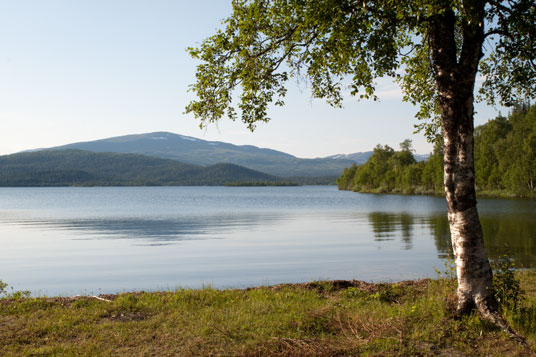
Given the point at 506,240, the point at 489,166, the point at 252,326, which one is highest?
the point at 489,166

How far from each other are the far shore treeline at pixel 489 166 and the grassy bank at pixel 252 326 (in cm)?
5164

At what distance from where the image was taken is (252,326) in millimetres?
8047

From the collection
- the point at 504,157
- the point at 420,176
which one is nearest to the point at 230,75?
the point at 504,157

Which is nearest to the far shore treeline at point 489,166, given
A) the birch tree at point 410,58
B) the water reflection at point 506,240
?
the water reflection at point 506,240

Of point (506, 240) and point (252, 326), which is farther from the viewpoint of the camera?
point (506, 240)

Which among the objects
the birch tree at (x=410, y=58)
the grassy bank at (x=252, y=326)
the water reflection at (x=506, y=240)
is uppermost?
the birch tree at (x=410, y=58)

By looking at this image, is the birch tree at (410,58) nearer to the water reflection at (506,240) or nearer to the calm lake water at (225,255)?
the calm lake water at (225,255)

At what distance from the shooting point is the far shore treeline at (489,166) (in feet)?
267

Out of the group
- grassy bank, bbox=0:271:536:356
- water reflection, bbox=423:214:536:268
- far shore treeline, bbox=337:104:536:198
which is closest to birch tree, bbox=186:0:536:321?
grassy bank, bbox=0:271:536:356

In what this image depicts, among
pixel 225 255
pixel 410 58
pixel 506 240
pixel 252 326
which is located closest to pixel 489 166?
pixel 506 240

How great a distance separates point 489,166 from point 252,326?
100 meters

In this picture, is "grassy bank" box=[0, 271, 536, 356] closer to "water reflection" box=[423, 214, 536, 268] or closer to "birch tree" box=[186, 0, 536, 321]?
"birch tree" box=[186, 0, 536, 321]

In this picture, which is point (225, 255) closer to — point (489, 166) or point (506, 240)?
point (506, 240)

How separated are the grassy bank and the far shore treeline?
51642 millimetres
